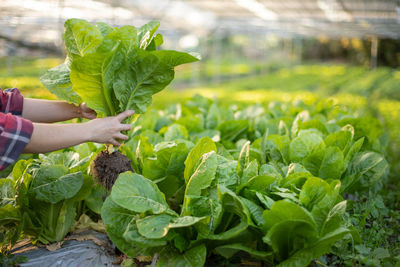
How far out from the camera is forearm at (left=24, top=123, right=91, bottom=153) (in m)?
1.81

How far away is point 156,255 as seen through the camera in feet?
6.46

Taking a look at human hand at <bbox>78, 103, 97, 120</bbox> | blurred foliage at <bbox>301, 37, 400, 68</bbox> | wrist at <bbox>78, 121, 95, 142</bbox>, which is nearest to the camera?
A: wrist at <bbox>78, 121, 95, 142</bbox>

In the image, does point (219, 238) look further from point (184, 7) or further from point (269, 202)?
point (184, 7)

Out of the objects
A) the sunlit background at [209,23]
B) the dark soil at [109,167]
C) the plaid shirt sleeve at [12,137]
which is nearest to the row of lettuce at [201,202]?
the dark soil at [109,167]

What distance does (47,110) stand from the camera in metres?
2.38

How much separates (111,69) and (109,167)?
0.54 meters

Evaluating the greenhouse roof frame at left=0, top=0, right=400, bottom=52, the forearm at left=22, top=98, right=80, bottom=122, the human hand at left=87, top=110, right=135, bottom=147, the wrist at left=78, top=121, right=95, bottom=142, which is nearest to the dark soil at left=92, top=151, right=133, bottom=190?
the human hand at left=87, top=110, right=135, bottom=147

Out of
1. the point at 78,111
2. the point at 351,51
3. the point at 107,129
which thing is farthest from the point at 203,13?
the point at 351,51

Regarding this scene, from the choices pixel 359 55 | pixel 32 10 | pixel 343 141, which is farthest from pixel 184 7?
pixel 359 55

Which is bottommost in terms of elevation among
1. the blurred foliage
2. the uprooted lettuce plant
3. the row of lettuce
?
the blurred foliage

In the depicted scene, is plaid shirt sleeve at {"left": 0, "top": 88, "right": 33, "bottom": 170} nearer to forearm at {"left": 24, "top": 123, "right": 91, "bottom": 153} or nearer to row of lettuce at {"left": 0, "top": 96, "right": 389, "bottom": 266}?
forearm at {"left": 24, "top": 123, "right": 91, "bottom": 153}

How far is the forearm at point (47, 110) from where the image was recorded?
2371 mm

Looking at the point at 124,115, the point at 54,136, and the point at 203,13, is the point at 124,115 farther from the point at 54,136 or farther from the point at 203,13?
the point at 203,13

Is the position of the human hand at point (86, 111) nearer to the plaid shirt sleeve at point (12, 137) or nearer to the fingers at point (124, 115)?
the fingers at point (124, 115)
